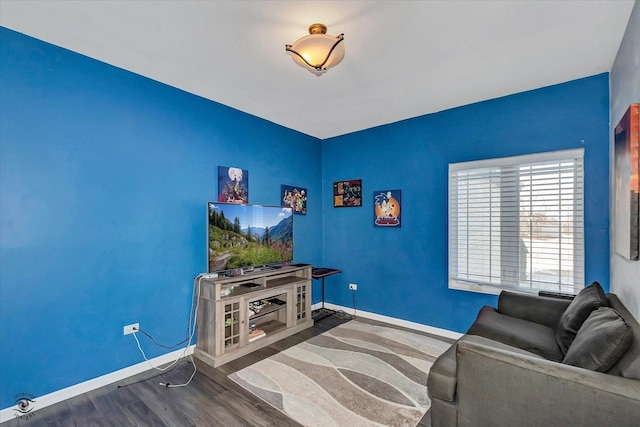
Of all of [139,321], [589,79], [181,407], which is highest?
[589,79]

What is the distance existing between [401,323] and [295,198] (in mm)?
2208

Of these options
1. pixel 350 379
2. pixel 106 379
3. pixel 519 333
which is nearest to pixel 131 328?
pixel 106 379

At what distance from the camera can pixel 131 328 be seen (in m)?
2.57

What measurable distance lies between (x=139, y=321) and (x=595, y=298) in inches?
140

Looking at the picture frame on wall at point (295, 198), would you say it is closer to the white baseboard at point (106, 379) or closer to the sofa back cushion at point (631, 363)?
the white baseboard at point (106, 379)

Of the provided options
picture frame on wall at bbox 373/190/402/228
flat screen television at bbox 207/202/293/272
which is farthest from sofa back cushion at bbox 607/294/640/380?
flat screen television at bbox 207/202/293/272

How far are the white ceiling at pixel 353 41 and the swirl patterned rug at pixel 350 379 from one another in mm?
2672

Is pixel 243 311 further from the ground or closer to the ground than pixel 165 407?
further from the ground

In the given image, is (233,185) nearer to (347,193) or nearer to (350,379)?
(347,193)

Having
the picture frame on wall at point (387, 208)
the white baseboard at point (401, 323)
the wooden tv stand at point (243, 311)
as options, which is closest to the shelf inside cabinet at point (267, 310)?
the wooden tv stand at point (243, 311)

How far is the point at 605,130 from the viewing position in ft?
8.48

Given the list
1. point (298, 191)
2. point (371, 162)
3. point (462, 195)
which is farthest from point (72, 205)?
point (462, 195)

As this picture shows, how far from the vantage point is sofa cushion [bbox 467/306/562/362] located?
6.34ft

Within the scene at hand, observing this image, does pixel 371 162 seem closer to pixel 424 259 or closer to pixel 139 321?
pixel 424 259
